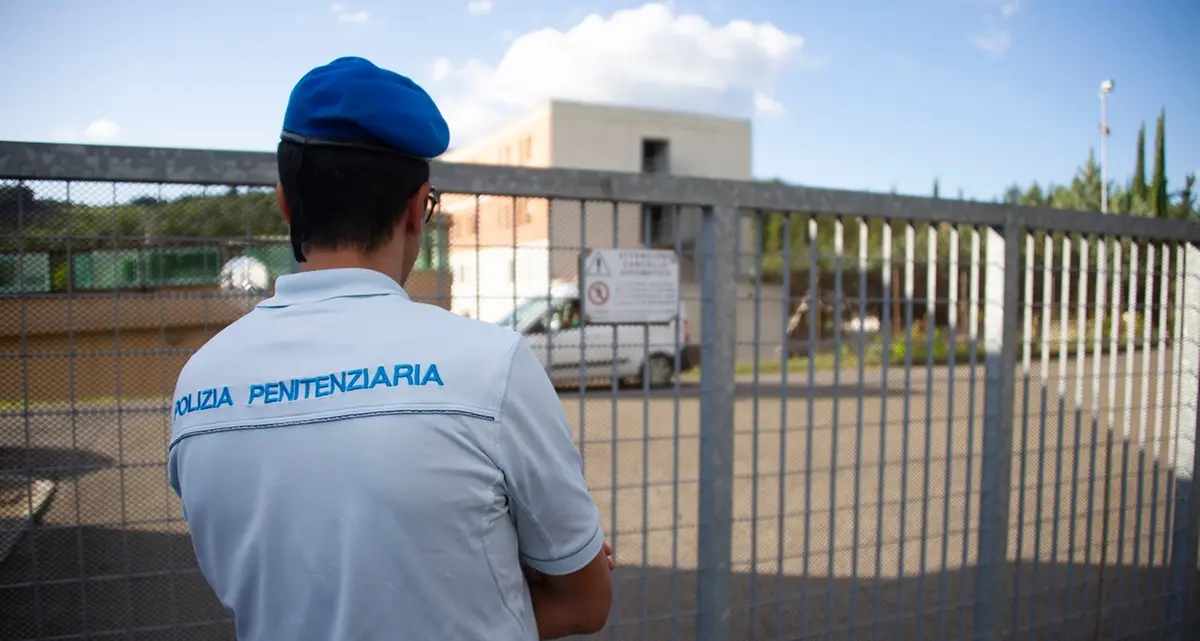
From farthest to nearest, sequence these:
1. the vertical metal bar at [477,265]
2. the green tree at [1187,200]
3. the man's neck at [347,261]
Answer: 1. the green tree at [1187,200]
2. the vertical metal bar at [477,265]
3. the man's neck at [347,261]

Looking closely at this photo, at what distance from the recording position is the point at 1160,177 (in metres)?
32.4

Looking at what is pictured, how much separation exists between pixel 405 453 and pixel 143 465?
1.54 m

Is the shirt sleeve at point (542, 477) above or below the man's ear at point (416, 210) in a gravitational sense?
below

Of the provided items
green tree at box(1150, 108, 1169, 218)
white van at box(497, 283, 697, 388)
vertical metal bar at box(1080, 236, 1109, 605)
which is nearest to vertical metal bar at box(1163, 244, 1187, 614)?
vertical metal bar at box(1080, 236, 1109, 605)

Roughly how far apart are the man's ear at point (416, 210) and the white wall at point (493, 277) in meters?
1.18

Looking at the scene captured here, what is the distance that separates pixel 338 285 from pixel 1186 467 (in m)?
4.50

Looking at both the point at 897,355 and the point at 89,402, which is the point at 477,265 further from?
the point at 897,355

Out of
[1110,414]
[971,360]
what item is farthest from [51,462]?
[1110,414]

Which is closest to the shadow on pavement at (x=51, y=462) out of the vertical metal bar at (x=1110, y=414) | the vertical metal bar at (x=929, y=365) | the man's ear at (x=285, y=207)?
the man's ear at (x=285, y=207)

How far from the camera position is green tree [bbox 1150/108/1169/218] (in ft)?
102

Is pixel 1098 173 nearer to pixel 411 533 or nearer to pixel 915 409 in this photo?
pixel 915 409

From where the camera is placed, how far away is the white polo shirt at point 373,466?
3.58 ft

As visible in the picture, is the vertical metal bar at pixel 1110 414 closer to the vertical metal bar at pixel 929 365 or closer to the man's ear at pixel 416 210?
the vertical metal bar at pixel 929 365

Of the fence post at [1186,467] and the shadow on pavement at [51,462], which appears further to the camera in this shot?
the fence post at [1186,467]
